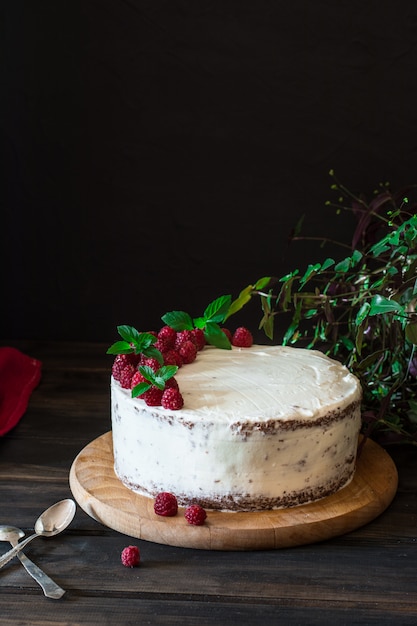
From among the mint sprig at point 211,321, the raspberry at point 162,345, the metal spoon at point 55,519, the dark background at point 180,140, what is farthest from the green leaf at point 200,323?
the dark background at point 180,140

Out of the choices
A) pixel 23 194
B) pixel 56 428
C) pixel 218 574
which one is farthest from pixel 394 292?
pixel 23 194

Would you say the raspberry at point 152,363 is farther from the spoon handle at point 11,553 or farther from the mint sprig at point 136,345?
the spoon handle at point 11,553

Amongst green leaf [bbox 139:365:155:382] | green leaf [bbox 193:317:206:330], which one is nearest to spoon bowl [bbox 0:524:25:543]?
green leaf [bbox 139:365:155:382]

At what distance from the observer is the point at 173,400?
4.99 feet

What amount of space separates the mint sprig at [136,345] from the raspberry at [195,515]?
0.27m

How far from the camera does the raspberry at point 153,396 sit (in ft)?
5.08

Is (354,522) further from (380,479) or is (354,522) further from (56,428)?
(56,428)

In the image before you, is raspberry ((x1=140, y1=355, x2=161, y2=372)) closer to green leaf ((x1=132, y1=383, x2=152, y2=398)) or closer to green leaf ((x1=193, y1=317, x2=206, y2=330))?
green leaf ((x1=132, y1=383, x2=152, y2=398))

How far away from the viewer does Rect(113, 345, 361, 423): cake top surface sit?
153cm

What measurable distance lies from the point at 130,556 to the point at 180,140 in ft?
5.13

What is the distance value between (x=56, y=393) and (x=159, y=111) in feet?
3.06

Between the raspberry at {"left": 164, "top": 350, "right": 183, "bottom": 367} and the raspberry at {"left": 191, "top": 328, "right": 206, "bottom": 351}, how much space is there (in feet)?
0.30

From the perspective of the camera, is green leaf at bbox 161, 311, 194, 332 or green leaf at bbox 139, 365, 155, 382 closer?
green leaf at bbox 139, 365, 155, 382

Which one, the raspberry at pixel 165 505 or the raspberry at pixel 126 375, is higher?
the raspberry at pixel 126 375
